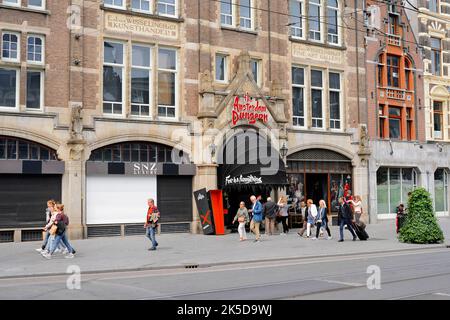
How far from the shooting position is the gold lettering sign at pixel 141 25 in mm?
24614

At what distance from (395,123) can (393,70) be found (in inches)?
130

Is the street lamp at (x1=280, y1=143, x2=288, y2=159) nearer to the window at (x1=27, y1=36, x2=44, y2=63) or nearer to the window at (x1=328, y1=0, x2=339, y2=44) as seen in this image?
the window at (x1=328, y1=0, x2=339, y2=44)

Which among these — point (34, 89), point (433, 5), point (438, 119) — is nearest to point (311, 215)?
point (34, 89)

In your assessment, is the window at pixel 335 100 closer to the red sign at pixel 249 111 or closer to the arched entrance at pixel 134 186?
the red sign at pixel 249 111

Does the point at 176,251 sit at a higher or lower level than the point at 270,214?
lower

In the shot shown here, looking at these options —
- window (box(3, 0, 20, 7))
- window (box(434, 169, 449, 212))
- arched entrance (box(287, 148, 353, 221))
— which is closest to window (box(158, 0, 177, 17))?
window (box(3, 0, 20, 7))

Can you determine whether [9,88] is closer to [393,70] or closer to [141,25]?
[141,25]

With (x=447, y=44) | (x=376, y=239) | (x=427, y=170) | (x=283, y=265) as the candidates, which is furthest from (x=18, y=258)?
(x=447, y=44)

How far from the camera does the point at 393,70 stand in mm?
34781

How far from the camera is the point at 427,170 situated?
35.6 meters

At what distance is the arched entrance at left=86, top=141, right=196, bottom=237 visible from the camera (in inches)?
936

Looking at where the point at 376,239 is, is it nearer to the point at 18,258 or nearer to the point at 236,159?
the point at 236,159

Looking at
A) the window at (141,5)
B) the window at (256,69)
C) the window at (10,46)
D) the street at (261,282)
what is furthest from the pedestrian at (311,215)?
the window at (10,46)

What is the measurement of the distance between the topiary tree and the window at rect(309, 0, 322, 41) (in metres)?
12.8
